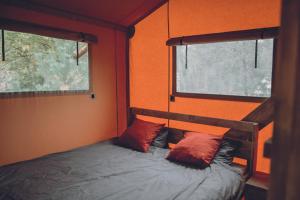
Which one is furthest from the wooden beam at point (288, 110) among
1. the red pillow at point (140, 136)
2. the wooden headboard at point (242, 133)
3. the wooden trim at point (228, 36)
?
the red pillow at point (140, 136)

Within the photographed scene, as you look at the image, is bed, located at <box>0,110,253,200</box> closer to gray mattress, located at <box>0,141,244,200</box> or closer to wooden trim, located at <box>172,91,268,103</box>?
gray mattress, located at <box>0,141,244,200</box>

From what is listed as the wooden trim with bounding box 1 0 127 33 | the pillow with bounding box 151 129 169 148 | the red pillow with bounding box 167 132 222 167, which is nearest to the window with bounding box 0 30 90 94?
the wooden trim with bounding box 1 0 127 33

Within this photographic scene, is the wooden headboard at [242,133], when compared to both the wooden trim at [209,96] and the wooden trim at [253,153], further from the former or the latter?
the wooden trim at [209,96]

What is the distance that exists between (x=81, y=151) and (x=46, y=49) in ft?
4.14

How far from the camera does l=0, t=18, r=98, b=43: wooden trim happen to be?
7.70 ft

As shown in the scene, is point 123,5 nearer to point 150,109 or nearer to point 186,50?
point 186,50

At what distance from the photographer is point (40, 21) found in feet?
8.61

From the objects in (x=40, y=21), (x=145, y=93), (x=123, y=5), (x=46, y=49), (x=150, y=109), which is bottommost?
(x=150, y=109)

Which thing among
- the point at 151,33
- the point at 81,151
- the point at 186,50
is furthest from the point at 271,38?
the point at 81,151

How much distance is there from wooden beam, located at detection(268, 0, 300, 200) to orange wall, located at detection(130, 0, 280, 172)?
2103 millimetres

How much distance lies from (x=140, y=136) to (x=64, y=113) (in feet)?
3.28

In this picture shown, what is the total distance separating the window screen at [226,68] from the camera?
8.31 ft

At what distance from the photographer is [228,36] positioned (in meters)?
2.65

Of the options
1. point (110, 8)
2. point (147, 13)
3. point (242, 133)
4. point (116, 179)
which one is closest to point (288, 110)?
point (116, 179)
